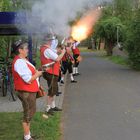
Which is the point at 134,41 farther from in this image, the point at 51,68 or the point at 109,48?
the point at 109,48

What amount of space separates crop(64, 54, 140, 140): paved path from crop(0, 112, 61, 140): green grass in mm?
230

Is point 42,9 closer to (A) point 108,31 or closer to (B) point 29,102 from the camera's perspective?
(B) point 29,102

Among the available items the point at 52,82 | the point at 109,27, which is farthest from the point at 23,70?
the point at 109,27

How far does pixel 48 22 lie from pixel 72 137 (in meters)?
2.44

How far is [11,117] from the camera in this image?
1026cm

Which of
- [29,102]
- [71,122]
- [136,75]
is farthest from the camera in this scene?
[136,75]

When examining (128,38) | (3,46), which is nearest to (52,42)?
(3,46)

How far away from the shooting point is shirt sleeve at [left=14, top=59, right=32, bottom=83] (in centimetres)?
764

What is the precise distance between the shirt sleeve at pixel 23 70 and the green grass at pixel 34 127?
1.32 metres

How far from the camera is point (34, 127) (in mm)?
9164

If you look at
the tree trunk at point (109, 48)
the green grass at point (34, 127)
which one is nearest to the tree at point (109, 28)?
the tree trunk at point (109, 48)

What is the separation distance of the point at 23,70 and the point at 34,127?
1.92 meters

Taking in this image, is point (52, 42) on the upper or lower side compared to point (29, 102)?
upper

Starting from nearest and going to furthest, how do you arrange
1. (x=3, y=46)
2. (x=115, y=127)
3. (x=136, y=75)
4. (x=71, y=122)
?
(x=115, y=127) → (x=71, y=122) → (x=3, y=46) → (x=136, y=75)
